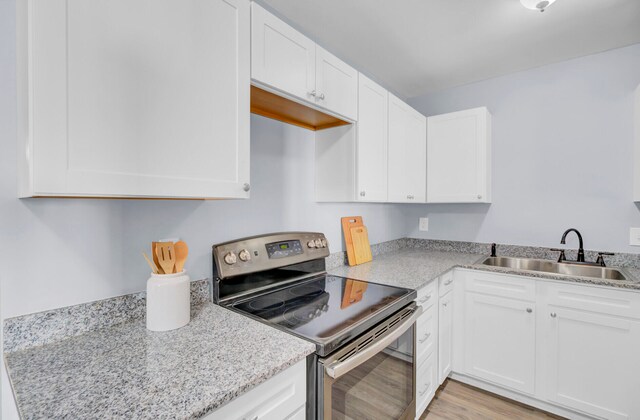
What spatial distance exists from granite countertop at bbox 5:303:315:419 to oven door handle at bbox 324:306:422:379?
109mm

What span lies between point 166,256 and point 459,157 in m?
2.27

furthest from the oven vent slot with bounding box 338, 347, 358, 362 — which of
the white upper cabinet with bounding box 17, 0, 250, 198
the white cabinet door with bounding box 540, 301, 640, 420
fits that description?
the white cabinet door with bounding box 540, 301, 640, 420

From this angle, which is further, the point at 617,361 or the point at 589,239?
the point at 589,239

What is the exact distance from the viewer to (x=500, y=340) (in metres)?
1.98

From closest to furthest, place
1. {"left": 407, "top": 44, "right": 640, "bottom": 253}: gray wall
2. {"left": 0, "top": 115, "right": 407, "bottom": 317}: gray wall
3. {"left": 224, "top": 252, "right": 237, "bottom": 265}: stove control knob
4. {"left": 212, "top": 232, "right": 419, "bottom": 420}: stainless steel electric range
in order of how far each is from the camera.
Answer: {"left": 0, "top": 115, "right": 407, "bottom": 317}: gray wall
{"left": 212, "top": 232, "right": 419, "bottom": 420}: stainless steel electric range
{"left": 224, "top": 252, "right": 237, "bottom": 265}: stove control knob
{"left": 407, "top": 44, "right": 640, "bottom": 253}: gray wall

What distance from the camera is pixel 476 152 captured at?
2.38 meters

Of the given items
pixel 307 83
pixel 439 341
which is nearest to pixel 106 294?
pixel 307 83

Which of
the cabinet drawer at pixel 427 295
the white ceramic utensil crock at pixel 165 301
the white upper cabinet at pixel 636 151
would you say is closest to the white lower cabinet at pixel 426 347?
the cabinet drawer at pixel 427 295

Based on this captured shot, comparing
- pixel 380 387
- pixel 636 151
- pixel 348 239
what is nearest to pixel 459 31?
pixel 636 151

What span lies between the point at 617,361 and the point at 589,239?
843mm

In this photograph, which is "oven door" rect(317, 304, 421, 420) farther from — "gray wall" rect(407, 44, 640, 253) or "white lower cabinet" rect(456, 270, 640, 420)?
"gray wall" rect(407, 44, 640, 253)

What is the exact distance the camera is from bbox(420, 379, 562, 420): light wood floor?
6.01 feet

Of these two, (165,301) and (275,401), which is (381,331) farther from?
(165,301)

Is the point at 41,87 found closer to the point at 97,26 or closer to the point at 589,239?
the point at 97,26
